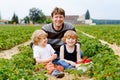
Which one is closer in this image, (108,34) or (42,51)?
(42,51)

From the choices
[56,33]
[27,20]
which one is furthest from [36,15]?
[56,33]

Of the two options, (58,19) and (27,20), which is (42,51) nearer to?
(58,19)

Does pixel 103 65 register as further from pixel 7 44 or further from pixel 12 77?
pixel 7 44

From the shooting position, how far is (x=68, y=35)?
26.0 ft

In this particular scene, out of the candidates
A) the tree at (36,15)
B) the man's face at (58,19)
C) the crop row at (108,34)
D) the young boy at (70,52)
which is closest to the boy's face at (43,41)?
the young boy at (70,52)

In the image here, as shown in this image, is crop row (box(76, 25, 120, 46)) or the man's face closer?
the man's face

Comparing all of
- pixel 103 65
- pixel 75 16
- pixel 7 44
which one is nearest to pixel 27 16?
pixel 75 16

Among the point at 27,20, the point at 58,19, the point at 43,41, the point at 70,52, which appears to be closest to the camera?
the point at 43,41

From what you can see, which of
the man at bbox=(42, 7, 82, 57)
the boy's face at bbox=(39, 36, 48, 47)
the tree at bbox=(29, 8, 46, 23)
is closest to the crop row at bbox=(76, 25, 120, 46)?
the man at bbox=(42, 7, 82, 57)

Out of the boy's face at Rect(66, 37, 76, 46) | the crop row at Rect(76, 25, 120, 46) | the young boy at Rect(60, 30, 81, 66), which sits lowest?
the crop row at Rect(76, 25, 120, 46)

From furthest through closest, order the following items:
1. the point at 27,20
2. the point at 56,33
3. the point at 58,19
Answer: the point at 27,20, the point at 56,33, the point at 58,19

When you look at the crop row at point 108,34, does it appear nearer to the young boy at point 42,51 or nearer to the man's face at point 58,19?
the man's face at point 58,19

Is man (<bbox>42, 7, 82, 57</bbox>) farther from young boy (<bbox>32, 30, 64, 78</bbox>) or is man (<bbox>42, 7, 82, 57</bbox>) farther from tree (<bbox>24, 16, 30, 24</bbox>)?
tree (<bbox>24, 16, 30, 24</bbox>)

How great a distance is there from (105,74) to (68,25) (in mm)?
3299
